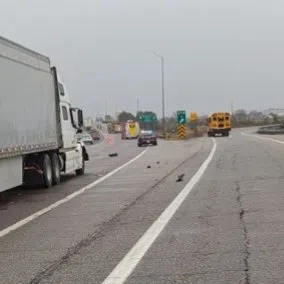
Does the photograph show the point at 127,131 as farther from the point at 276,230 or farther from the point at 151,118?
the point at 276,230

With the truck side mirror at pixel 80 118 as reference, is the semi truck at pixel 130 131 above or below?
below

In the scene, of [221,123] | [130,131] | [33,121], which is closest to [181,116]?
[221,123]

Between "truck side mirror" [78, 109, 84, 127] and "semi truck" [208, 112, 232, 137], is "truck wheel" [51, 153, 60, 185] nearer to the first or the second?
"truck side mirror" [78, 109, 84, 127]

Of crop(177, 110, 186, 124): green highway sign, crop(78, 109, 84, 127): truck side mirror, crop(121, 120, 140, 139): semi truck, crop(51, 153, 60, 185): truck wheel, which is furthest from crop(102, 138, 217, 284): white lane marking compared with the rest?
crop(121, 120, 140, 139): semi truck

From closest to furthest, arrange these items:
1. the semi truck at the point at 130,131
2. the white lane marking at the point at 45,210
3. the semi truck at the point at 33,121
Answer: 1. the white lane marking at the point at 45,210
2. the semi truck at the point at 33,121
3. the semi truck at the point at 130,131

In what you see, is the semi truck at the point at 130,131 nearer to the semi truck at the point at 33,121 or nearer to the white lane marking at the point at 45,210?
the semi truck at the point at 33,121

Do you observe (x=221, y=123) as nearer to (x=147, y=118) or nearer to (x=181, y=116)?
(x=181, y=116)

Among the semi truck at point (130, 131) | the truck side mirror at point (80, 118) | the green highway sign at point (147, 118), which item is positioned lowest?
the semi truck at point (130, 131)

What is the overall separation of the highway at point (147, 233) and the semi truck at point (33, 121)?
0.87 meters

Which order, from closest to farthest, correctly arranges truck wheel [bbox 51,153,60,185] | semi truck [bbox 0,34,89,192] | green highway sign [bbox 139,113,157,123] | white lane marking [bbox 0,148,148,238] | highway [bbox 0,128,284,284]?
highway [bbox 0,128,284,284], white lane marking [bbox 0,148,148,238], semi truck [bbox 0,34,89,192], truck wheel [bbox 51,153,60,185], green highway sign [bbox 139,113,157,123]

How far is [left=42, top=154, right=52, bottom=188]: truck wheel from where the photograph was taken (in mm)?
18969

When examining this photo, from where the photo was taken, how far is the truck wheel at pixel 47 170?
62.2 ft

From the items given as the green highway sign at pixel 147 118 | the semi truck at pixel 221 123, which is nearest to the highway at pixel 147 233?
the semi truck at pixel 221 123

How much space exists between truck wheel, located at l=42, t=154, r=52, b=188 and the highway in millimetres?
452
